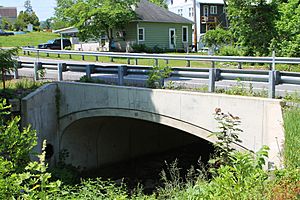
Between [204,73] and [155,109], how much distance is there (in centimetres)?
175

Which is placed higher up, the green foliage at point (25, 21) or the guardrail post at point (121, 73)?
the green foliage at point (25, 21)

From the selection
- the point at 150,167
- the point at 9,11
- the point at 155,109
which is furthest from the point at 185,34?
the point at 9,11

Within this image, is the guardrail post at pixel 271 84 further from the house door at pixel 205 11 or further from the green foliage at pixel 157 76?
the house door at pixel 205 11

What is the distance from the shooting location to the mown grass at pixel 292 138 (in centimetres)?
718

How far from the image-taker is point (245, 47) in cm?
2523

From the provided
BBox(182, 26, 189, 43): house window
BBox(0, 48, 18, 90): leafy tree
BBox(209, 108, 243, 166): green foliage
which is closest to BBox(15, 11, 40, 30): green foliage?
BBox(182, 26, 189, 43): house window

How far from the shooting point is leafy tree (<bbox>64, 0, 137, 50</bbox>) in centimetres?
3462

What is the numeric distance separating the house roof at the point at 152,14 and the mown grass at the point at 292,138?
99.4 ft

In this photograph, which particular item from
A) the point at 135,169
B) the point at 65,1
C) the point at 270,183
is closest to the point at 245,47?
the point at 135,169

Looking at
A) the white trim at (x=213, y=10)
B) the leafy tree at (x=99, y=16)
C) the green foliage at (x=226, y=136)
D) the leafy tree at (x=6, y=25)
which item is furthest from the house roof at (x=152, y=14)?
the leafy tree at (x=6, y=25)

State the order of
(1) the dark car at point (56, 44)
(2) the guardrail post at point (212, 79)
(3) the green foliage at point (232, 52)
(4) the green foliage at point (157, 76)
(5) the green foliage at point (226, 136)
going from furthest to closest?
(1) the dark car at point (56, 44), (3) the green foliage at point (232, 52), (4) the green foliage at point (157, 76), (2) the guardrail post at point (212, 79), (5) the green foliage at point (226, 136)

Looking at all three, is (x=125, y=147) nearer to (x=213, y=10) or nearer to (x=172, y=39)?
(x=172, y=39)

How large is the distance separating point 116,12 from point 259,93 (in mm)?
25193

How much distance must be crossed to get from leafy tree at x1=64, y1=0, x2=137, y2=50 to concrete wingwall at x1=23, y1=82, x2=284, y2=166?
20585mm
